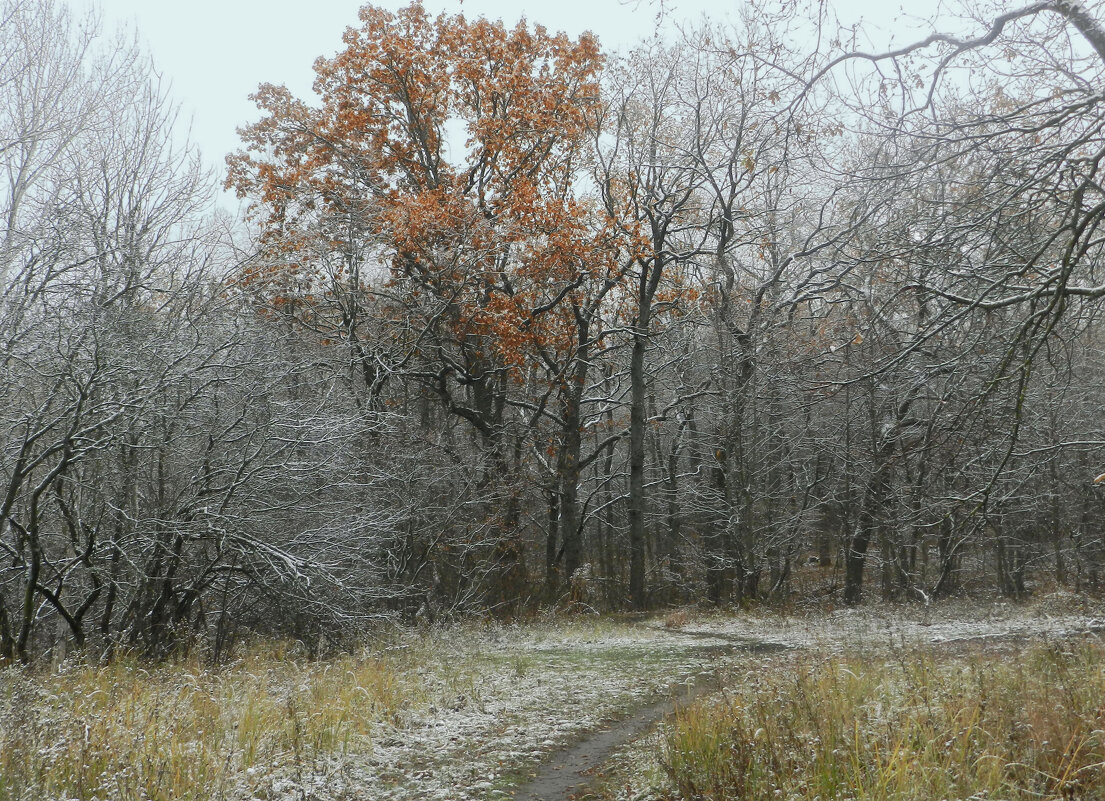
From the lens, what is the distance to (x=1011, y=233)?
6.57m

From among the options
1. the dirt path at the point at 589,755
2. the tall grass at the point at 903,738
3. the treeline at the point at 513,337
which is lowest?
the dirt path at the point at 589,755

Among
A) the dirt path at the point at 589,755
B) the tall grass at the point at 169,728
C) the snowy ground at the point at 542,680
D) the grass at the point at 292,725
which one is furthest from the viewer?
the snowy ground at the point at 542,680

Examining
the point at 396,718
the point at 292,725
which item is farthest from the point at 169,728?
the point at 396,718

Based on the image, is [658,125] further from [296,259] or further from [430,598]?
[430,598]

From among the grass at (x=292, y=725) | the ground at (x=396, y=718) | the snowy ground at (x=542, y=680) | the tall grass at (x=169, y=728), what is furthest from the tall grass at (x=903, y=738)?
the tall grass at (x=169, y=728)

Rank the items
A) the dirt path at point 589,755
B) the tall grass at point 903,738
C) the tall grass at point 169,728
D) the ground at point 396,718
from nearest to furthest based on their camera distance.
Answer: the tall grass at point 903,738
the tall grass at point 169,728
the ground at point 396,718
the dirt path at point 589,755

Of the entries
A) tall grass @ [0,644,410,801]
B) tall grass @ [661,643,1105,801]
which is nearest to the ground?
tall grass @ [0,644,410,801]

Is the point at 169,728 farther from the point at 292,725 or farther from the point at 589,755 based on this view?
the point at 589,755

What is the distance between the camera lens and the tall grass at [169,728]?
4.43 meters

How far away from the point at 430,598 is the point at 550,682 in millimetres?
8573

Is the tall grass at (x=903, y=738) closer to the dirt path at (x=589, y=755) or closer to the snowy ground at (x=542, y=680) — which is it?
the dirt path at (x=589, y=755)

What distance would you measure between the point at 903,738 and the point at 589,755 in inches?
103

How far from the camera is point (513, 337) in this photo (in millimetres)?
18594

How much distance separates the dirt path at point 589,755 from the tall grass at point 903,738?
0.63 meters
